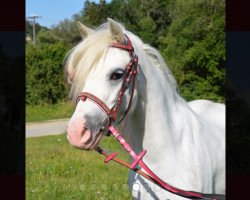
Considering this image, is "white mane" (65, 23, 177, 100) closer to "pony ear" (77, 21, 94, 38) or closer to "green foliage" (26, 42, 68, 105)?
"pony ear" (77, 21, 94, 38)

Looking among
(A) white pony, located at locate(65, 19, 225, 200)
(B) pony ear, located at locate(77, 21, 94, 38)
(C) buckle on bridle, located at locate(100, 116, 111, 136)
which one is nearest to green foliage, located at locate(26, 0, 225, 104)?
(B) pony ear, located at locate(77, 21, 94, 38)

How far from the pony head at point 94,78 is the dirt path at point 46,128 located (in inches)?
396

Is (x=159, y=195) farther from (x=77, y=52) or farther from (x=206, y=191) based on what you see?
(x=77, y=52)

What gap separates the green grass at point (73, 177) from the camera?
443cm

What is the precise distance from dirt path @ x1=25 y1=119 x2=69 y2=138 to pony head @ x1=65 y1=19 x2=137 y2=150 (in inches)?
396

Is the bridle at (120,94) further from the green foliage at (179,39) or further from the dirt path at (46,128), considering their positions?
the dirt path at (46,128)

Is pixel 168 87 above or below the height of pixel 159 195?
above

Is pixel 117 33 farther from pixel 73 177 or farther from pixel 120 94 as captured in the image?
pixel 73 177

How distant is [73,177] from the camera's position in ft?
17.8

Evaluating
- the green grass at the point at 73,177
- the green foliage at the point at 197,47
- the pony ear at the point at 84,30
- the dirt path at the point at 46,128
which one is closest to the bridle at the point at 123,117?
the pony ear at the point at 84,30

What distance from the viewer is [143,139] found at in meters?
2.31

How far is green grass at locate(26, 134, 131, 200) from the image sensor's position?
14.5 ft
